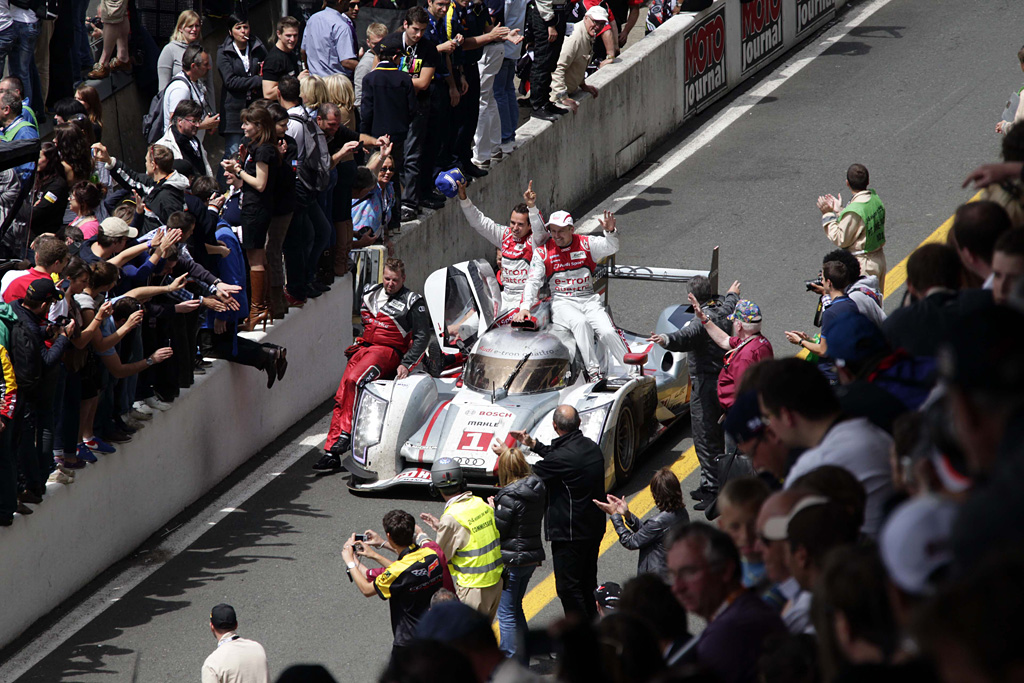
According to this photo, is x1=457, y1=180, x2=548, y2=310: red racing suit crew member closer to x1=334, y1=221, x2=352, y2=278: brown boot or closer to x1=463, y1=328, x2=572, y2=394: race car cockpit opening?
x1=463, y1=328, x2=572, y2=394: race car cockpit opening

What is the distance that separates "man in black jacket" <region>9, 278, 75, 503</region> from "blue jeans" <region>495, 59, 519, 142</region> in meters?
8.33

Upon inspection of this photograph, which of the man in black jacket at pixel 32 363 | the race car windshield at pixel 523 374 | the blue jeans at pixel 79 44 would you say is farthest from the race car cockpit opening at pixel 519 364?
the blue jeans at pixel 79 44

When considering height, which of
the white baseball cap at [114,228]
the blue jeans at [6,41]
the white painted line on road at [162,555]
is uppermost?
the blue jeans at [6,41]

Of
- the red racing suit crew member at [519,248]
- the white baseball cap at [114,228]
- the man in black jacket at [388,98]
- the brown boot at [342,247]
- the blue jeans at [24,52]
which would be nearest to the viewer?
the white baseball cap at [114,228]

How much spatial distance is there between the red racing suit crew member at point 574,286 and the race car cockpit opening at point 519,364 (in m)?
0.40

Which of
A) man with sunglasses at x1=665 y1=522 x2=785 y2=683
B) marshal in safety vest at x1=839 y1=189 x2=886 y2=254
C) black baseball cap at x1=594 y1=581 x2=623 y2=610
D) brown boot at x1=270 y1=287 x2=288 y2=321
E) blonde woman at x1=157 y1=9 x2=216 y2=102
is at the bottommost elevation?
black baseball cap at x1=594 y1=581 x2=623 y2=610

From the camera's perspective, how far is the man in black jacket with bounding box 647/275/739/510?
11289 mm

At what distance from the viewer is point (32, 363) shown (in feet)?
30.7

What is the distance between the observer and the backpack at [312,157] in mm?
13086

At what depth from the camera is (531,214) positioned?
44.3ft

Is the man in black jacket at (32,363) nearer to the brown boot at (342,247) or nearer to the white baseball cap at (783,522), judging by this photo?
the brown boot at (342,247)

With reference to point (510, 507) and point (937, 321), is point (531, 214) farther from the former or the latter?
point (937, 321)

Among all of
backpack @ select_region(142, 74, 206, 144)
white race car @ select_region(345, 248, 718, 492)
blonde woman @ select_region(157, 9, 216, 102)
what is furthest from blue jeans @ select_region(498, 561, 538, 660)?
blonde woman @ select_region(157, 9, 216, 102)

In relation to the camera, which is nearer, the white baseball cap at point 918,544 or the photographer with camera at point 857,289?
the white baseball cap at point 918,544
